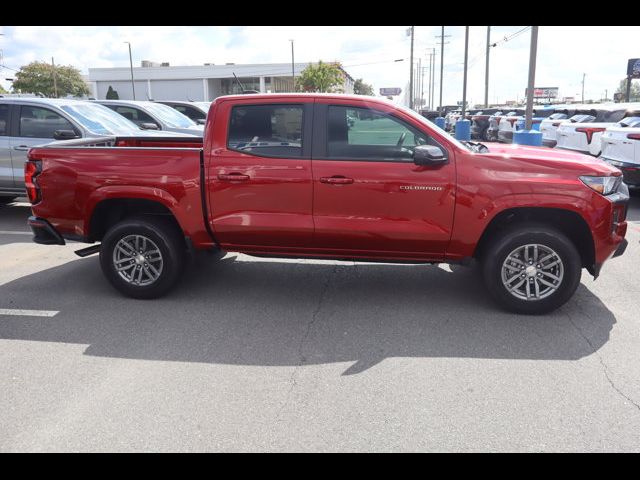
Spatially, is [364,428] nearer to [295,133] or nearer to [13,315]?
[295,133]

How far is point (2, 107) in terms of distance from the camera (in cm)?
912

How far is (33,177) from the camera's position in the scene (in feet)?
18.4

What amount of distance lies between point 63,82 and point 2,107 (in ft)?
267

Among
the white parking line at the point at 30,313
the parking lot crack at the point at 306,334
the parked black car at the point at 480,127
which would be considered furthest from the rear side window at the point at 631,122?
the parked black car at the point at 480,127

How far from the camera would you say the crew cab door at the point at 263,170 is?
5.12 metres

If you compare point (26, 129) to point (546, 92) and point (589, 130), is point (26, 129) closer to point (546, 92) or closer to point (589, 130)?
point (589, 130)

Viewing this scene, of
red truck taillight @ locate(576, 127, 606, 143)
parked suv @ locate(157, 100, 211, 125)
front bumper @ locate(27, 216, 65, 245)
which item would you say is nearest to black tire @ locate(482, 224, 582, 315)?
front bumper @ locate(27, 216, 65, 245)

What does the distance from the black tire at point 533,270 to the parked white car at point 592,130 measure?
25.9 feet

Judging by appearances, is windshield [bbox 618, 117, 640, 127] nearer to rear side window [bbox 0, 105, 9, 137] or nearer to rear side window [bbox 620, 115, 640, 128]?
rear side window [bbox 620, 115, 640, 128]

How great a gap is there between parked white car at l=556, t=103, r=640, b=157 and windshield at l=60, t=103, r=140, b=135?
923cm

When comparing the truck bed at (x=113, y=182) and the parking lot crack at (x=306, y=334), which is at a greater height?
the truck bed at (x=113, y=182)

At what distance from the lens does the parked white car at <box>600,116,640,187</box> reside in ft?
31.8

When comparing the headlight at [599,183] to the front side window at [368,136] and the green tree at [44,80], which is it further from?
the green tree at [44,80]

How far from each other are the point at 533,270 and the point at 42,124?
7636 mm
